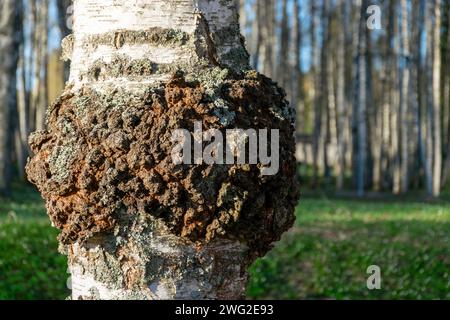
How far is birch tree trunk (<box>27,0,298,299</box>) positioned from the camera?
228 centimetres

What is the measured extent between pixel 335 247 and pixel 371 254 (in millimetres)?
521

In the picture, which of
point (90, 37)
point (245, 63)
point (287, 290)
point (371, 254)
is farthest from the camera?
point (371, 254)

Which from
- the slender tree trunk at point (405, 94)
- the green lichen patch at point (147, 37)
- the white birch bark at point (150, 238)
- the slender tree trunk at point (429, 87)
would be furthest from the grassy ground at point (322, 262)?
the slender tree trunk at point (405, 94)

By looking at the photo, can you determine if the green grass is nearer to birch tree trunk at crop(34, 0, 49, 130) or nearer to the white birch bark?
the white birch bark

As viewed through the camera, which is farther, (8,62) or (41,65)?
(41,65)

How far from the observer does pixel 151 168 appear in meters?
2.27

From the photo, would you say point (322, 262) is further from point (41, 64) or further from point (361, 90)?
point (41, 64)

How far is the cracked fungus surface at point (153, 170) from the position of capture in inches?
89.4

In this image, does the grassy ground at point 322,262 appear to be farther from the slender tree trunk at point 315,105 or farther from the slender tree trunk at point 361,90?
the slender tree trunk at point 315,105

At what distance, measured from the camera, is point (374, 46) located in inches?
1294

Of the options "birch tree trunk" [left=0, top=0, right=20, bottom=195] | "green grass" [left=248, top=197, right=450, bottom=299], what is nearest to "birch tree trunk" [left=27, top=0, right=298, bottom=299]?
"green grass" [left=248, top=197, right=450, bottom=299]

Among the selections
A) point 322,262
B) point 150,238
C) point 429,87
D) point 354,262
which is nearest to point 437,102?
point 429,87
